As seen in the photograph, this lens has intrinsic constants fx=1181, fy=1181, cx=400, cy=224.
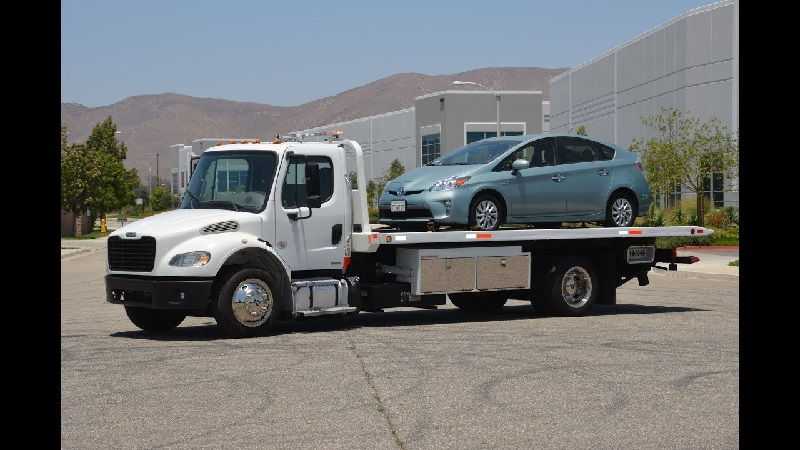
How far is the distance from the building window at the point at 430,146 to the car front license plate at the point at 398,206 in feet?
299

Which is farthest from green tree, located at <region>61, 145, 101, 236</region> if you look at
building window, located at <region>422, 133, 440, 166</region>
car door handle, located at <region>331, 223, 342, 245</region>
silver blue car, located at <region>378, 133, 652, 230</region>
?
car door handle, located at <region>331, 223, 342, 245</region>

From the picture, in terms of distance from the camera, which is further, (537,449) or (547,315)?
(547,315)

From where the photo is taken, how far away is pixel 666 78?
2990 inches

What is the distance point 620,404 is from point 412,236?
6370 mm

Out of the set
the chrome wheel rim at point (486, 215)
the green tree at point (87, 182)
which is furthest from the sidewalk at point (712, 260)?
the green tree at point (87, 182)

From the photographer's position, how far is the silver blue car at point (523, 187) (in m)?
16.3

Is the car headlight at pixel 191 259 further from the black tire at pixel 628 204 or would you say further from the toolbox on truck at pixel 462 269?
the black tire at pixel 628 204

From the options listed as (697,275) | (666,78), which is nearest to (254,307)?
(697,275)

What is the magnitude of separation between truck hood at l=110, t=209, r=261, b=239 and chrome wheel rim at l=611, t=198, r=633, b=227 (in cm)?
568

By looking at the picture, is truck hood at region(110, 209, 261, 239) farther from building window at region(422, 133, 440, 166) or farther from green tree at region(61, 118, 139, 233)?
building window at region(422, 133, 440, 166)

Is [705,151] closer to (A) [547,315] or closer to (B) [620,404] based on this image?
(A) [547,315]

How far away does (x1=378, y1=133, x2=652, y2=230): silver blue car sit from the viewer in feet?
53.4
